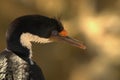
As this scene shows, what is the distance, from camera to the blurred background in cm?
488

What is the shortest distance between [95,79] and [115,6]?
61 cm

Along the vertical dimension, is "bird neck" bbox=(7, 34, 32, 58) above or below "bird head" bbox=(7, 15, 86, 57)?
below

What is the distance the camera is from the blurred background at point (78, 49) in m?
A: 4.88

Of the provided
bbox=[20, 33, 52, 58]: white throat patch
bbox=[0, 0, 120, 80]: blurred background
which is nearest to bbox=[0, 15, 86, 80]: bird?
bbox=[20, 33, 52, 58]: white throat patch

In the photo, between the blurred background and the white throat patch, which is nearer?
the white throat patch

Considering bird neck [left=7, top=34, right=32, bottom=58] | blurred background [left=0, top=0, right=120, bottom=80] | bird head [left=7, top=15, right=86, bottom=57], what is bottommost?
bird neck [left=7, top=34, right=32, bottom=58]

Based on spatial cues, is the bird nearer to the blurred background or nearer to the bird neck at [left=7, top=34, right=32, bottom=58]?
the bird neck at [left=7, top=34, right=32, bottom=58]

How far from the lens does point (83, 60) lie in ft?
16.1

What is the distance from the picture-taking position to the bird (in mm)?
2406

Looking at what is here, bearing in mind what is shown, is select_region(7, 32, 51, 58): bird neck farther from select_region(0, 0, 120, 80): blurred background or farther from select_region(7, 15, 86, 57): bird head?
select_region(0, 0, 120, 80): blurred background

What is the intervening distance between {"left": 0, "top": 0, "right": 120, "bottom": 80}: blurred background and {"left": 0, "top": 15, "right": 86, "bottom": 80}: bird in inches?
92.8

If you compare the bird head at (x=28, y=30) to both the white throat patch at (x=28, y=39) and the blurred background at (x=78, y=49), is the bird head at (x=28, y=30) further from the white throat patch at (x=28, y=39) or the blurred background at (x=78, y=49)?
the blurred background at (x=78, y=49)

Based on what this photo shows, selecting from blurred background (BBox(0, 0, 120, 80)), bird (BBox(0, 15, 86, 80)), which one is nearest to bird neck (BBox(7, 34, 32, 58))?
bird (BBox(0, 15, 86, 80))

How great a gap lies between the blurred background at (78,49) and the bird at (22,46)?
2.36m
